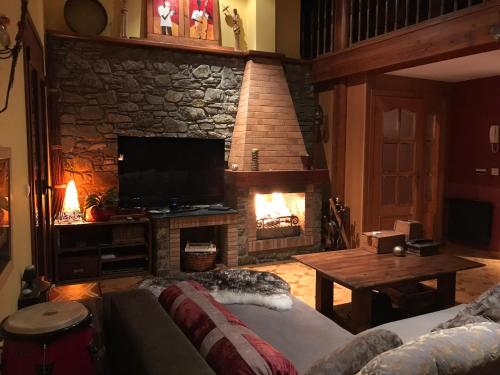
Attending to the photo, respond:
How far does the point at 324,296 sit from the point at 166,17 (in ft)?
11.5

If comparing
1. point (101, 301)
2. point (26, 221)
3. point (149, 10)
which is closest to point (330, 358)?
point (101, 301)

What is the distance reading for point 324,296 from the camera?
3.18 metres

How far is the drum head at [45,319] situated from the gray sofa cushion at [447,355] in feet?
3.05

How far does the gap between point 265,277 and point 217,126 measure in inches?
104

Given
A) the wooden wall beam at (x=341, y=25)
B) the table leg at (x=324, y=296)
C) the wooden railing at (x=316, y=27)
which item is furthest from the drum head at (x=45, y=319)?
the wooden railing at (x=316, y=27)

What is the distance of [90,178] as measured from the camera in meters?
4.48

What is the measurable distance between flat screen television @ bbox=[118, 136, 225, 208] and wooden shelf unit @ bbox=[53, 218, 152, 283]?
0.34 m

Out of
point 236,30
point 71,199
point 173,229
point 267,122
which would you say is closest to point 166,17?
point 236,30

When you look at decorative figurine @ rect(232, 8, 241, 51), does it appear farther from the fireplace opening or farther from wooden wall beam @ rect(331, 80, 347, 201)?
the fireplace opening

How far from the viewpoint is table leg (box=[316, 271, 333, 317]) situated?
3162 millimetres

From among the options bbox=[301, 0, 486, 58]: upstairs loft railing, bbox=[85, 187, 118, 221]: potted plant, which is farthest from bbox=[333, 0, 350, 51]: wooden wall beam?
bbox=[85, 187, 118, 221]: potted plant

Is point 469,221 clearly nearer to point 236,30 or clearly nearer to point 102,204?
point 236,30

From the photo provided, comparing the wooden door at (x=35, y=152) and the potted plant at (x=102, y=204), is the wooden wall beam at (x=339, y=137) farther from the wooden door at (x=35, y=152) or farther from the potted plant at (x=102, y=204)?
the wooden door at (x=35, y=152)

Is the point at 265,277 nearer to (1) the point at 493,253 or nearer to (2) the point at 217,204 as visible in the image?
(2) the point at 217,204
